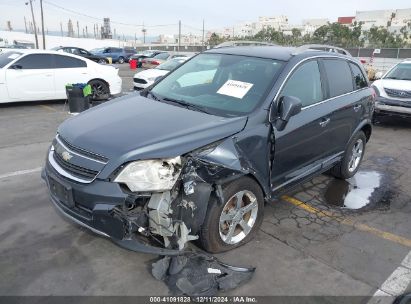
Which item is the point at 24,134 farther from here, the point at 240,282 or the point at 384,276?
the point at 384,276

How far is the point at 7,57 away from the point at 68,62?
1537mm

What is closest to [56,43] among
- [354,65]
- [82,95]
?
[82,95]

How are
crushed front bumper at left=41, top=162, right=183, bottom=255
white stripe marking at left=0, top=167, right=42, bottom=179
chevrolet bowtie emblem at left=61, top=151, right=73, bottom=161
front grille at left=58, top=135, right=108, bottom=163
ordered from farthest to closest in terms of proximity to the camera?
white stripe marking at left=0, top=167, right=42, bottom=179 < chevrolet bowtie emblem at left=61, top=151, right=73, bottom=161 < front grille at left=58, top=135, right=108, bottom=163 < crushed front bumper at left=41, top=162, right=183, bottom=255

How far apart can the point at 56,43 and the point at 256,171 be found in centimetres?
6319

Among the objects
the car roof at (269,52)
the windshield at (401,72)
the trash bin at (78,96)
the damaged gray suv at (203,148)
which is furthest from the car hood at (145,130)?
the windshield at (401,72)

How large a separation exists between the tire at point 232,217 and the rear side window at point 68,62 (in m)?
8.62

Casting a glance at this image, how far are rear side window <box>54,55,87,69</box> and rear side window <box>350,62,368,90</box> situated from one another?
795 centimetres

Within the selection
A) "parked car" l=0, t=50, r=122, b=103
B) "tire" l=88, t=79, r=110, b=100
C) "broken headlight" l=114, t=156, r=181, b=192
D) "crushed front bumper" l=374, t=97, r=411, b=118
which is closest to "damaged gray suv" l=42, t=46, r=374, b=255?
"broken headlight" l=114, t=156, r=181, b=192

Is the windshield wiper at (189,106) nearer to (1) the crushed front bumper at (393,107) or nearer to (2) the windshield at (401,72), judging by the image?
(1) the crushed front bumper at (393,107)

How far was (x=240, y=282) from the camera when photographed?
304 cm

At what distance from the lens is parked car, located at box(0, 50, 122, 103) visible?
9477 mm

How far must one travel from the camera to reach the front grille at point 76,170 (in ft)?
9.58

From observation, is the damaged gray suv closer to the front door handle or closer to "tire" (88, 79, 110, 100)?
the front door handle

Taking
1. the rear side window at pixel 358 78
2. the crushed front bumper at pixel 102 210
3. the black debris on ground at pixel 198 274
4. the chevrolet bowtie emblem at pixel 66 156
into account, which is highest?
the rear side window at pixel 358 78
